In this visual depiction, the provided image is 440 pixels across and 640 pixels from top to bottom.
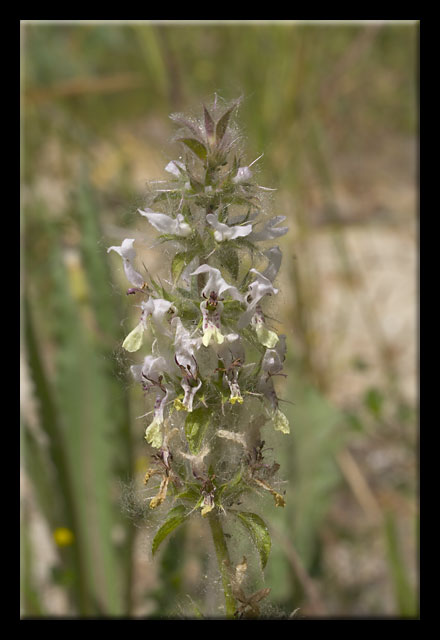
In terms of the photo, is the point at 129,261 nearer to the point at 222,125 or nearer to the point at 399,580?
the point at 222,125

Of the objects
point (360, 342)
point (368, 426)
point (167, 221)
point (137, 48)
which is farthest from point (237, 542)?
point (137, 48)

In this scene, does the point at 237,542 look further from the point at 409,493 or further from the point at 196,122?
the point at 409,493

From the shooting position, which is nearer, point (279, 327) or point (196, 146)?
point (196, 146)

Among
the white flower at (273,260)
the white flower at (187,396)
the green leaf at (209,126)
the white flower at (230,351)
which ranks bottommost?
the white flower at (187,396)

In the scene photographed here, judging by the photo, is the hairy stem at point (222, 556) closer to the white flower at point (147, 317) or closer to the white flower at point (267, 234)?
the white flower at point (147, 317)

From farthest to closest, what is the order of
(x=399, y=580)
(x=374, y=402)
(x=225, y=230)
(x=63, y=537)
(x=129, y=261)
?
1. (x=374, y=402)
2. (x=63, y=537)
3. (x=399, y=580)
4. (x=129, y=261)
5. (x=225, y=230)

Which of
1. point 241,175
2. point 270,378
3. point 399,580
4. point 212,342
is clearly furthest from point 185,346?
point 399,580

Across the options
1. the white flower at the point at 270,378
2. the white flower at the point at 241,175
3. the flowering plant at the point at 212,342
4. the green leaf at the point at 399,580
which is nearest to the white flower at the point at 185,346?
the flowering plant at the point at 212,342
